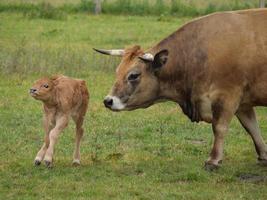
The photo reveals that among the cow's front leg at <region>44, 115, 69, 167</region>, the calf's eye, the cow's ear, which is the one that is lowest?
the cow's front leg at <region>44, 115, 69, 167</region>

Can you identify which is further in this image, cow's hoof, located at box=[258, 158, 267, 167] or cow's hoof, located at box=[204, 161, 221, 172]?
cow's hoof, located at box=[258, 158, 267, 167]

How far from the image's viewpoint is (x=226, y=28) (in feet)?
31.2

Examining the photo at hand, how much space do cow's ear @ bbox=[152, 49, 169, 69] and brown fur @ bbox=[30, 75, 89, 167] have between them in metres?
0.91

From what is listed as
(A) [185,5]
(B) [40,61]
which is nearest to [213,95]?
(B) [40,61]

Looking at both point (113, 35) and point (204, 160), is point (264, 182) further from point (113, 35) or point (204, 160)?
point (113, 35)

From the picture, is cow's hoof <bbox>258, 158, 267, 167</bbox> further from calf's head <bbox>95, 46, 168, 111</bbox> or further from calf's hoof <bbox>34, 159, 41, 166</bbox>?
calf's hoof <bbox>34, 159, 41, 166</bbox>

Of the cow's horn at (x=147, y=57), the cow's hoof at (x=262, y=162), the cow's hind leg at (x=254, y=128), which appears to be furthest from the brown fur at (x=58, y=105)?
the cow's hoof at (x=262, y=162)

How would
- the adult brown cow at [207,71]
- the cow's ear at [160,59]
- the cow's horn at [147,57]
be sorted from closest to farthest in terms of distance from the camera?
the adult brown cow at [207,71] < the cow's horn at [147,57] < the cow's ear at [160,59]

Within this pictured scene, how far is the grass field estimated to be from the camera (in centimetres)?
844

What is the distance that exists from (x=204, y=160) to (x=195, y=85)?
3.69 feet

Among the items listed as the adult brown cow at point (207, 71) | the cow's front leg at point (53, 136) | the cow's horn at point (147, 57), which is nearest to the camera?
the cow's front leg at point (53, 136)

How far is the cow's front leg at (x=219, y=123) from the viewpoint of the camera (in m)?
9.27

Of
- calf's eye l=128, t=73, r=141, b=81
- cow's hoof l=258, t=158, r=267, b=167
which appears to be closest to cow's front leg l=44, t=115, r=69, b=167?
calf's eye l=128, t=73, r=141, b=81

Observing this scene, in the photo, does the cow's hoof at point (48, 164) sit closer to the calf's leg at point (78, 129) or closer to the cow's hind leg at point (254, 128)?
the calf's leg at point (78, 129)
